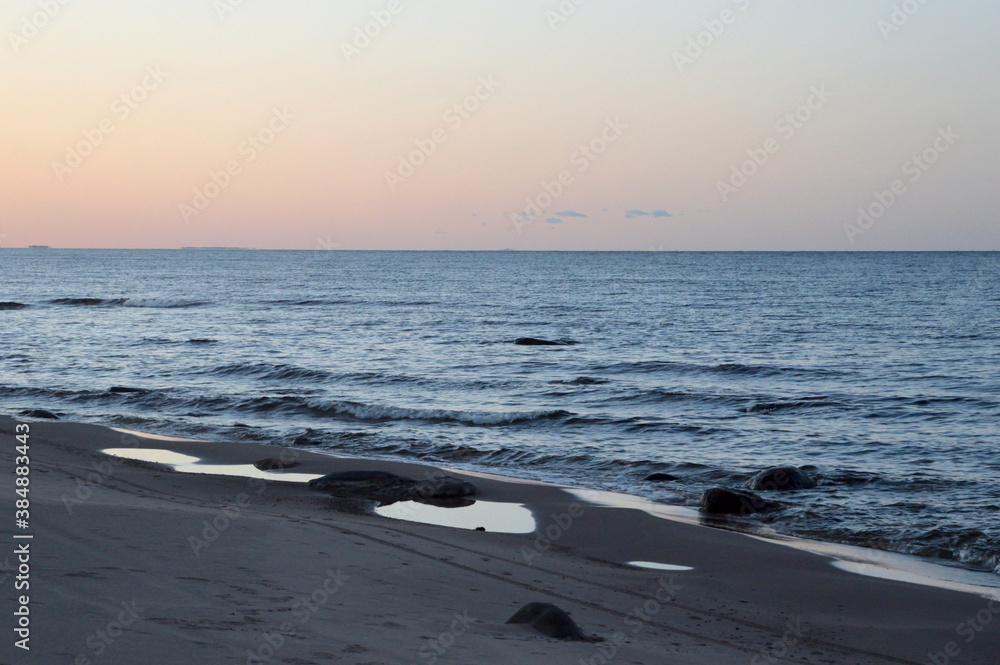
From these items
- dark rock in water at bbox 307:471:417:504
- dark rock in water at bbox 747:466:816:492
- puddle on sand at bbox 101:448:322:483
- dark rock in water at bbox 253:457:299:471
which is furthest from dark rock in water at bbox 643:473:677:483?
dark rock in water at bbox 253:457:299:471

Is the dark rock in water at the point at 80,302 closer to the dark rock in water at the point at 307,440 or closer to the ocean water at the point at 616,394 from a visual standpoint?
the ocean water at the point at 616,394

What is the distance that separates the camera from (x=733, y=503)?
12914 millimetres

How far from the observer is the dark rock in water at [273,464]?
15.7 m

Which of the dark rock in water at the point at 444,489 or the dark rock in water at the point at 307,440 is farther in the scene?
the dark rock in water at the point at 307,440

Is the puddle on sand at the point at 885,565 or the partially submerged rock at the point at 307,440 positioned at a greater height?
the puddle on sand at the point at 885,565

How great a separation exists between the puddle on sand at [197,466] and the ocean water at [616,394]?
8.19ft

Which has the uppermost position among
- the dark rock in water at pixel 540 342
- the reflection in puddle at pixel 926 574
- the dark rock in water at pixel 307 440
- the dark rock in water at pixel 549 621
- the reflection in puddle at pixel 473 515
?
the dark rock in water at pixel 549 621

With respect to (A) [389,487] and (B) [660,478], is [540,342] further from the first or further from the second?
(A) [389,487]

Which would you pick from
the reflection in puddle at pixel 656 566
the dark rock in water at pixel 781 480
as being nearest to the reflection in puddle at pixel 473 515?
the reflection in puddle at pixel 656 566

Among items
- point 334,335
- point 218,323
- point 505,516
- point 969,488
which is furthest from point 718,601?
point 218,323

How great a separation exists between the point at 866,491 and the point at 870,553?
309 centimetres

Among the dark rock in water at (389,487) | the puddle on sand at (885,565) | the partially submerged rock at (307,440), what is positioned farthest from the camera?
the partially submerged rock at (307,440)

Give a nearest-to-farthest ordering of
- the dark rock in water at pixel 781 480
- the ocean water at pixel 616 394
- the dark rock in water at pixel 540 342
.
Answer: the dark rock in water at pixel 781 480, the ocean water at pixel 616 394, the dark rock in water at pixel 540 342

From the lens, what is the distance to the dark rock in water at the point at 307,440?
1872 centimetres
